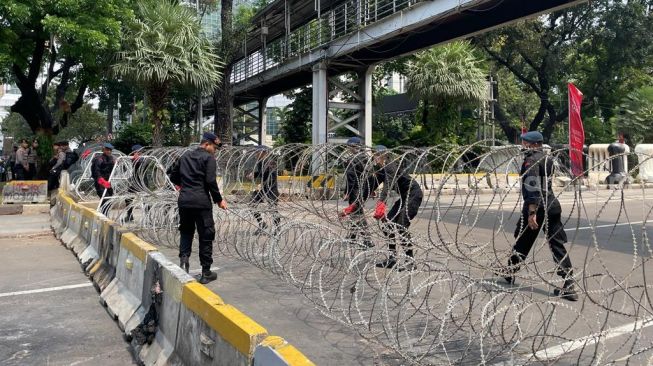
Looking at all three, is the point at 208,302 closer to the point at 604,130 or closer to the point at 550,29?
the point at 550,29

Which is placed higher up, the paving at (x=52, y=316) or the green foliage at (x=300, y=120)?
the green foliage at (x=300, y=120)

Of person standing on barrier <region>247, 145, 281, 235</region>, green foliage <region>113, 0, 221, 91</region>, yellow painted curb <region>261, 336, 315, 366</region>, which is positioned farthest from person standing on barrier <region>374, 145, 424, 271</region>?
green foliage <region>113, 0, 221, 91</region>

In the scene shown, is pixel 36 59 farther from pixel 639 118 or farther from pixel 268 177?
pixel 639 118

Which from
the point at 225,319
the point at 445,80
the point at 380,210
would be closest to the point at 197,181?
the point at 380,210

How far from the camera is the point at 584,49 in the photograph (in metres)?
31.6

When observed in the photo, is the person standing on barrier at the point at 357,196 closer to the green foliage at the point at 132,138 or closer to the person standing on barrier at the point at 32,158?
the person standing on barrier at the point at 32,158

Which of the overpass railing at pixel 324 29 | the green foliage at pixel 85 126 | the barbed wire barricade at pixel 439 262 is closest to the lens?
the barbed wire barricade at pixel 439 262

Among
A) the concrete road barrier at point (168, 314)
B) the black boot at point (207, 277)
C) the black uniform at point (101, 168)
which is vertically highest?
the black uniform at point (101, 168)

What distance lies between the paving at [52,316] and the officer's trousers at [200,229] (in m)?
1.23

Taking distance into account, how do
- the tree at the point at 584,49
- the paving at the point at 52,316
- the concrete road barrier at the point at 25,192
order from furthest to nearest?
the tree at the point at 584,49 < the concrete road barrier at the point at 25,192 < the paving at the point at 52,316

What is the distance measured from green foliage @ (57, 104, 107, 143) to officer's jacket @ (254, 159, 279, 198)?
40.8 m

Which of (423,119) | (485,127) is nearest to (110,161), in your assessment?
(423,119)

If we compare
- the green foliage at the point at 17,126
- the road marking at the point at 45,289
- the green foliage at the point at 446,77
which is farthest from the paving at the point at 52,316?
the green foliage at the point at 17,126

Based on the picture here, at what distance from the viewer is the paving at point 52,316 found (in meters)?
4.66
